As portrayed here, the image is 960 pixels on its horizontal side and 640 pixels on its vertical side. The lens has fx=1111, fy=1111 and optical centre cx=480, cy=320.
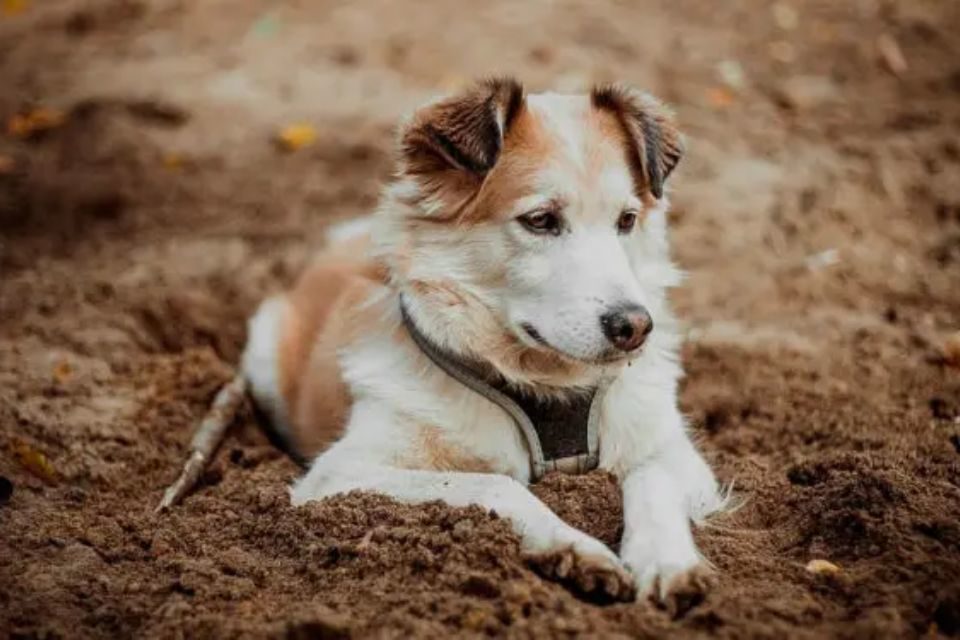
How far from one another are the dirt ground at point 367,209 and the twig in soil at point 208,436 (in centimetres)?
8

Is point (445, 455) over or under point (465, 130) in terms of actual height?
under

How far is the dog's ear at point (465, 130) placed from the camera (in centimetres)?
371

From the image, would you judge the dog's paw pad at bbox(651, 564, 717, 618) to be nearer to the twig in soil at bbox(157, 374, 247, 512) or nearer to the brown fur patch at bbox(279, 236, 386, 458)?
the brown fur patch at bbox(279, 236, 386, 458)

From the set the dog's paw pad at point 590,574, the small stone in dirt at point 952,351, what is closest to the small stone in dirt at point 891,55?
the small stone in dirt at point 952,351

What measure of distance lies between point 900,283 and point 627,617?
3.54 metres

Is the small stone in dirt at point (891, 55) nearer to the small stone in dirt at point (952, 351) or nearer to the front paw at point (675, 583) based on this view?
the small stone in dirt at point (952, 351)

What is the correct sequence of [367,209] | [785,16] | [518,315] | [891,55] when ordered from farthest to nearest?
[785,16], [891,55], [367,209], [518,315]

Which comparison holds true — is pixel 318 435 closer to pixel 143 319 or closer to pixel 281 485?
pixel 281 485

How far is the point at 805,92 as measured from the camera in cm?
785

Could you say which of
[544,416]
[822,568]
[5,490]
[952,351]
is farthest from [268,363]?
[952,351]

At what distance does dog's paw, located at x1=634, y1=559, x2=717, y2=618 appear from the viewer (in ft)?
9.78

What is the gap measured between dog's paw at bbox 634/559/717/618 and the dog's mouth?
0.69 meters

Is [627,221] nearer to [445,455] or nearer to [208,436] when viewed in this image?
[445,455]

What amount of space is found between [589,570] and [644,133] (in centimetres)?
166
